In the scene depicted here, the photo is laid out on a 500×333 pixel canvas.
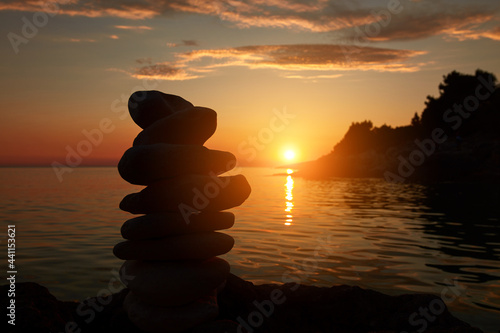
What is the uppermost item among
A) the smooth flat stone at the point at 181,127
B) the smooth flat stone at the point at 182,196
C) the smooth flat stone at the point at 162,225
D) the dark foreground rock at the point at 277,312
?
the smooth flat stone at the point at 181,127

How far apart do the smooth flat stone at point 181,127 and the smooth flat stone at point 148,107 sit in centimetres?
30


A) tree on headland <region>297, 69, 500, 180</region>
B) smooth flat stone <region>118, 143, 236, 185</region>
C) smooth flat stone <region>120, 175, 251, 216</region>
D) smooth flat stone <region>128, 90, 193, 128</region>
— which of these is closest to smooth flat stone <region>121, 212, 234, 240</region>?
smooth flat stone <region>120, 175, 251, 216</region>

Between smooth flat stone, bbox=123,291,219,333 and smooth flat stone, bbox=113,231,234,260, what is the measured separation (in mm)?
754

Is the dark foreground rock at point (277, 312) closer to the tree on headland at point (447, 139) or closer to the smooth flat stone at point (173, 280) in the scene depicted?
the smooth flat stone at point (173, 280)

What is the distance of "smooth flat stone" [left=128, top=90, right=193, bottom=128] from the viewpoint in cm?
779

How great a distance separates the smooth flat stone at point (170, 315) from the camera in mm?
6887

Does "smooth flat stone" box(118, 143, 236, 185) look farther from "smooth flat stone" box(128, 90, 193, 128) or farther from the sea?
the sea

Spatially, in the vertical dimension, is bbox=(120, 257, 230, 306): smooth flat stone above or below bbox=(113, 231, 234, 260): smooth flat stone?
below

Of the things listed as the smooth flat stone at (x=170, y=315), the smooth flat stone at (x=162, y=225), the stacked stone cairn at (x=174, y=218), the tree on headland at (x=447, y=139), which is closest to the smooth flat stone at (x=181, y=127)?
the stacked stone cairn at (x=174, y=218)

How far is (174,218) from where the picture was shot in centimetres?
724

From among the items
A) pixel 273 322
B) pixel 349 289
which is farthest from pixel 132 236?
pixel 349 289

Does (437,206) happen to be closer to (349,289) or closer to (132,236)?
(349,289)

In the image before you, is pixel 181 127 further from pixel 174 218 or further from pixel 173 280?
pixel 173 280

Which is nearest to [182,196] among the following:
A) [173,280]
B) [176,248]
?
[176,248]
